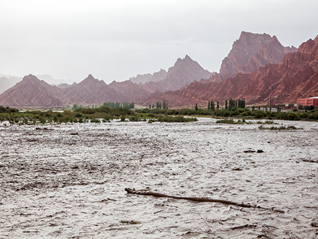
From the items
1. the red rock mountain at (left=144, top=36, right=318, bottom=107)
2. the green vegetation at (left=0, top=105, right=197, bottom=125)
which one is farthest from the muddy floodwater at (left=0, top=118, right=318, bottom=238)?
the red rock mountain at (left=144, top=36, right=318, bottom=107)

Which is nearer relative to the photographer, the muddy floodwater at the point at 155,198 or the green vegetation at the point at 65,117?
the muddy floodwater at the point at 155,198

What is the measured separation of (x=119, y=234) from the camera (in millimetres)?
4430

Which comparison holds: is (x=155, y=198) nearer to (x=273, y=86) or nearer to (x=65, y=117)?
(x=65, y=117)

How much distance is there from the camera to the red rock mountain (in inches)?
5492

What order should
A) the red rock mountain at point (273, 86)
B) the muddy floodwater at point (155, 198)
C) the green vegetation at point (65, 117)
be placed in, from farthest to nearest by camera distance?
the red rock mountain at point (273, 86) → the green vegetation at point (65, 117) → the muddy floodwater at point (155, 198)

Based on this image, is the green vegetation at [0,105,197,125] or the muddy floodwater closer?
the muddy floodwater

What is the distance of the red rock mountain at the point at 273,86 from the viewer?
13950cm

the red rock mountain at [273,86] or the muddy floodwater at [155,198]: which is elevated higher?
the red rock mountain at [273,86]

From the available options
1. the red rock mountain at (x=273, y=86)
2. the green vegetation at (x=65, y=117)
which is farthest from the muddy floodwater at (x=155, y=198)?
the red rock mountain at (x=273, y=86)

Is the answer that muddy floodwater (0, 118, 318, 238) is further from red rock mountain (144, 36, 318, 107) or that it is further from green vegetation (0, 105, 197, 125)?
red rock mountain (144, 36, 318, 107)

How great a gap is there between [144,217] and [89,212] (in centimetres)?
103

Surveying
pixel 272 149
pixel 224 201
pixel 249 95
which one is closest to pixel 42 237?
pixel 224 201

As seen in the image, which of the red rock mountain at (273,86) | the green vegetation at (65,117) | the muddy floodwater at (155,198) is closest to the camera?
the muddy floodwater at (155,198)

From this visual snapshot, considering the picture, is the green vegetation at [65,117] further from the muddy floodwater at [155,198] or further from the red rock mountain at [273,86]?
the red rock mountain at [273,86]
